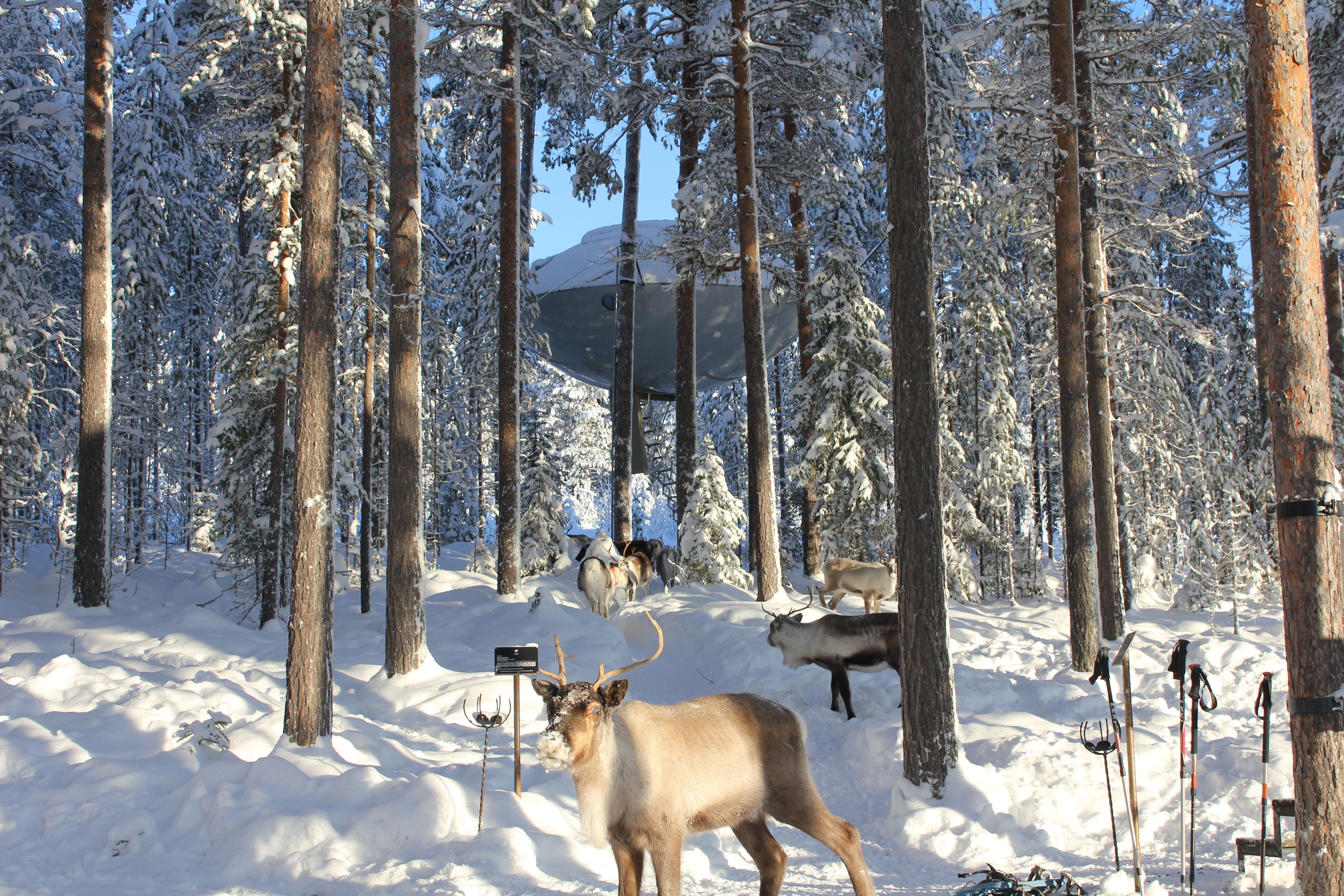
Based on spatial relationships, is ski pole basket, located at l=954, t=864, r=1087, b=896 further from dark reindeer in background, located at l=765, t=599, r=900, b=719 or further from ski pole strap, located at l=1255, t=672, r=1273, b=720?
dark reindeer in background, located at l=765, t=599, r=900, b=719

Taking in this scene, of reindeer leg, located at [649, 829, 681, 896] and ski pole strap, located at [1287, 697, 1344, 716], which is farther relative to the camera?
ski pole strap, located at [1287, 697, 1344, 716]

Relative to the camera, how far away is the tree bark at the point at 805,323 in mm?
19655

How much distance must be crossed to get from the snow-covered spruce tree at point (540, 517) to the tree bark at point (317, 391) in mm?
13634

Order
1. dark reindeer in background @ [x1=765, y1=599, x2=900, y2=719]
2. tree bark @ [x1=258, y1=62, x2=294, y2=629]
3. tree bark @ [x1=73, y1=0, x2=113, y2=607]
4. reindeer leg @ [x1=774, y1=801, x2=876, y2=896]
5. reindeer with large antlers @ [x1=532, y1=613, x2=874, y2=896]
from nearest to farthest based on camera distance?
reindeer with large antlers @ [x1=532, y1=613, x2=874, y2=896]
reindeer leg @ [x1=774, y1=801, x2=876, y2=896]
dark reindeer in background @ [x1=765, y1=599, x2=900, y2=719]
tree bark @ [x1=73, y1=0, x2=113, y2=607]
tree bark @ [x1=258, y1=62, x2=294, y2=629]

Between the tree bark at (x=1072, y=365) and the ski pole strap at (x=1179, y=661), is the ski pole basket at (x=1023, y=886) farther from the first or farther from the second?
the tree bark at (x=1072, y=365)

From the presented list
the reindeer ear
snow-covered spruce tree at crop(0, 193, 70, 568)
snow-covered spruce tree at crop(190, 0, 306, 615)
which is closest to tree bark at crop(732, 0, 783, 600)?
snow-covered spruce tree at crop(190, 0, 306, 615)

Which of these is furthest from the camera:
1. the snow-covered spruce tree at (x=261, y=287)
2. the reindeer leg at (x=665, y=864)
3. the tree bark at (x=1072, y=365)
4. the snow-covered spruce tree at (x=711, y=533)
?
the snow-covered spruce tree at (x=711, y=533)

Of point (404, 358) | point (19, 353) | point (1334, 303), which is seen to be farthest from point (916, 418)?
point (19, 353)

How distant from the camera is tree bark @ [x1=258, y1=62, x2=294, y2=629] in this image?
1462cm

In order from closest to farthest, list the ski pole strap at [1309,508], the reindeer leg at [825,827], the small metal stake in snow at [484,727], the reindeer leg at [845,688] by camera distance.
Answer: the reindeer leg at [825,827]
the ski pole strap at [1309,508]
the small metal stake in snow at [484,727]
the reindeer leg at [845,688]

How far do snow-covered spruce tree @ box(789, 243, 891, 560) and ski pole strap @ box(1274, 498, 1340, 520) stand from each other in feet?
42.4

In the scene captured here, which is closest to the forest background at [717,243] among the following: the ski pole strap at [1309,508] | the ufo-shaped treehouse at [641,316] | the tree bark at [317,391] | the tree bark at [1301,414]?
the ufo-shaped treehouse at [641,316]

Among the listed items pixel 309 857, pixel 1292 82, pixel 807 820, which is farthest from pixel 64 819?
pixel 1292 82

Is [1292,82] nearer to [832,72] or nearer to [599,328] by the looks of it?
[832,72]
